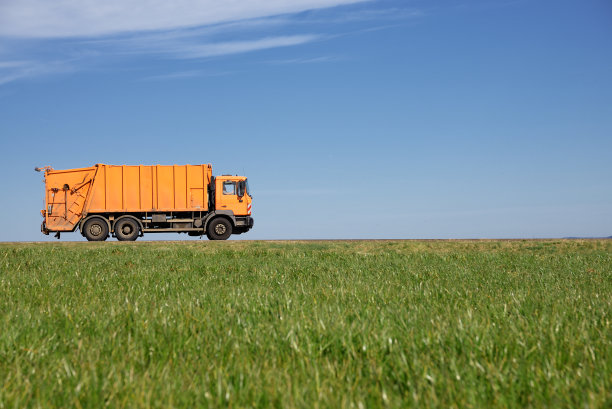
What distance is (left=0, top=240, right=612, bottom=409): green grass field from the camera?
3131 mm

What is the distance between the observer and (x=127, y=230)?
29.7m

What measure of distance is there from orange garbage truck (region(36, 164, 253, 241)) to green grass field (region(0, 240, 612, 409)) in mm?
21783

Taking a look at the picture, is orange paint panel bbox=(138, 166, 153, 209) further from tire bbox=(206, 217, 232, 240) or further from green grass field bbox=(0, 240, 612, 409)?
green grass field bbox=(0, 240, 612, 409)

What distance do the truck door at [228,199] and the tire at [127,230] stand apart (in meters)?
4.72

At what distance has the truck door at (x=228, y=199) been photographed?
29812 mm

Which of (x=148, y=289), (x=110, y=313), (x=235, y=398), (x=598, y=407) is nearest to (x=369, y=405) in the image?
(x=235, y=398)

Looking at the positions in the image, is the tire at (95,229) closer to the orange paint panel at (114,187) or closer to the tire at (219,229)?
the orange paint panel at (114,187)

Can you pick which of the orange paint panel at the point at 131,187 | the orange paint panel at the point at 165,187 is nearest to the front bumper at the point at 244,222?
the orange paint panel at the point at 165,187

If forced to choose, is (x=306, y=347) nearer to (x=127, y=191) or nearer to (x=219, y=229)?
(x=219, y=229)

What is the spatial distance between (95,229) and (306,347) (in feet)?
93.0

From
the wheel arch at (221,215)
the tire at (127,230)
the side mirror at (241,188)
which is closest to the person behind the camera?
the tire at (127,230)

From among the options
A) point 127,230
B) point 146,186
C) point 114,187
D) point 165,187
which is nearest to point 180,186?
point 165,187

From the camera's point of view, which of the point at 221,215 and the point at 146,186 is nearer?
the point at 146,186

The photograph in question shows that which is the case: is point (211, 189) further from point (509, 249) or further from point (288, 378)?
point (288, 378)
